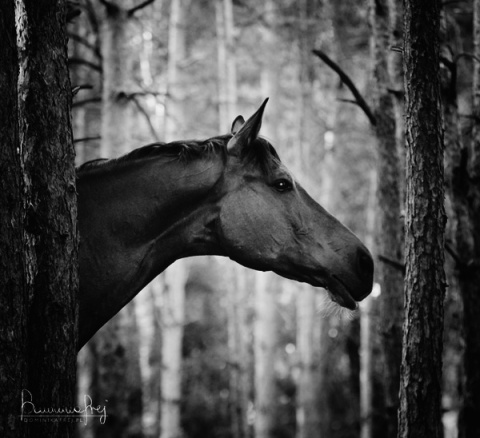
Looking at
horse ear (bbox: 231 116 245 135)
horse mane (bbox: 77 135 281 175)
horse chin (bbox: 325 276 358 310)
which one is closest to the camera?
horse chin (bbox: 325 276 358 310)

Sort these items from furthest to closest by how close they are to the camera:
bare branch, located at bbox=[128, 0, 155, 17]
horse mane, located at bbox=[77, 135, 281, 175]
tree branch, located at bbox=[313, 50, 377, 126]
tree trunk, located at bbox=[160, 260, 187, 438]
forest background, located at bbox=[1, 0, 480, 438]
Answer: tree trunk, located at bbox=[160, 260, 187, 438] < bare branch, located at bbox=[128, 0, 155, 17] < forest background, located at bbox=[1, 0, 480, 438] < tree branch, located at bbox=[313, 50, 377, 126] < horse mane, located at bbox=[77, 135, 281, 175]

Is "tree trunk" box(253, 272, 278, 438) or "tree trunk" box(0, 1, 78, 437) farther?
"tree trunk" box(253, 272, 278, 438)

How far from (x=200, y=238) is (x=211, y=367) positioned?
1494 cm

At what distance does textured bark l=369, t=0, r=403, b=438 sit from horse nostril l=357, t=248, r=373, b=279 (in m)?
1.62

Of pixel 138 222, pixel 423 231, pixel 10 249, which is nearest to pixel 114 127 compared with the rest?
pixel 138 222

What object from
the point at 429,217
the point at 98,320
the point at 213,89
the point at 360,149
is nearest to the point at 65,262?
the point at 98,320

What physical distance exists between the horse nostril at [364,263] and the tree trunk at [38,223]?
1650mm

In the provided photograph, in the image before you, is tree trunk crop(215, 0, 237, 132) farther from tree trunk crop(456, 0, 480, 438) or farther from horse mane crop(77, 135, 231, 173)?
horse mane crop(77, 135, 231, 173)

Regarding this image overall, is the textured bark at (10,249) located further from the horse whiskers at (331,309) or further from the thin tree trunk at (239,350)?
the thin tree trunk at (239,350)

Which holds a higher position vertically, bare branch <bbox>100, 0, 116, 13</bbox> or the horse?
bare branch <bbox>100, 0, 116, 13</bbox>

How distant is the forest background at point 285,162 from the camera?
4641mm

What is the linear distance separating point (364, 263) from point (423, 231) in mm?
457

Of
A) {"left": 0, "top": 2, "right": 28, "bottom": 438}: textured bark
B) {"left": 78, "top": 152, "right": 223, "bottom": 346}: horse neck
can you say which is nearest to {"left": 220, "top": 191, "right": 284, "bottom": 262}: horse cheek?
{"left": 78, "top": 152, "right": 223, "bottom": 346}: horse neck

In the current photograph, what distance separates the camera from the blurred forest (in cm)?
480
